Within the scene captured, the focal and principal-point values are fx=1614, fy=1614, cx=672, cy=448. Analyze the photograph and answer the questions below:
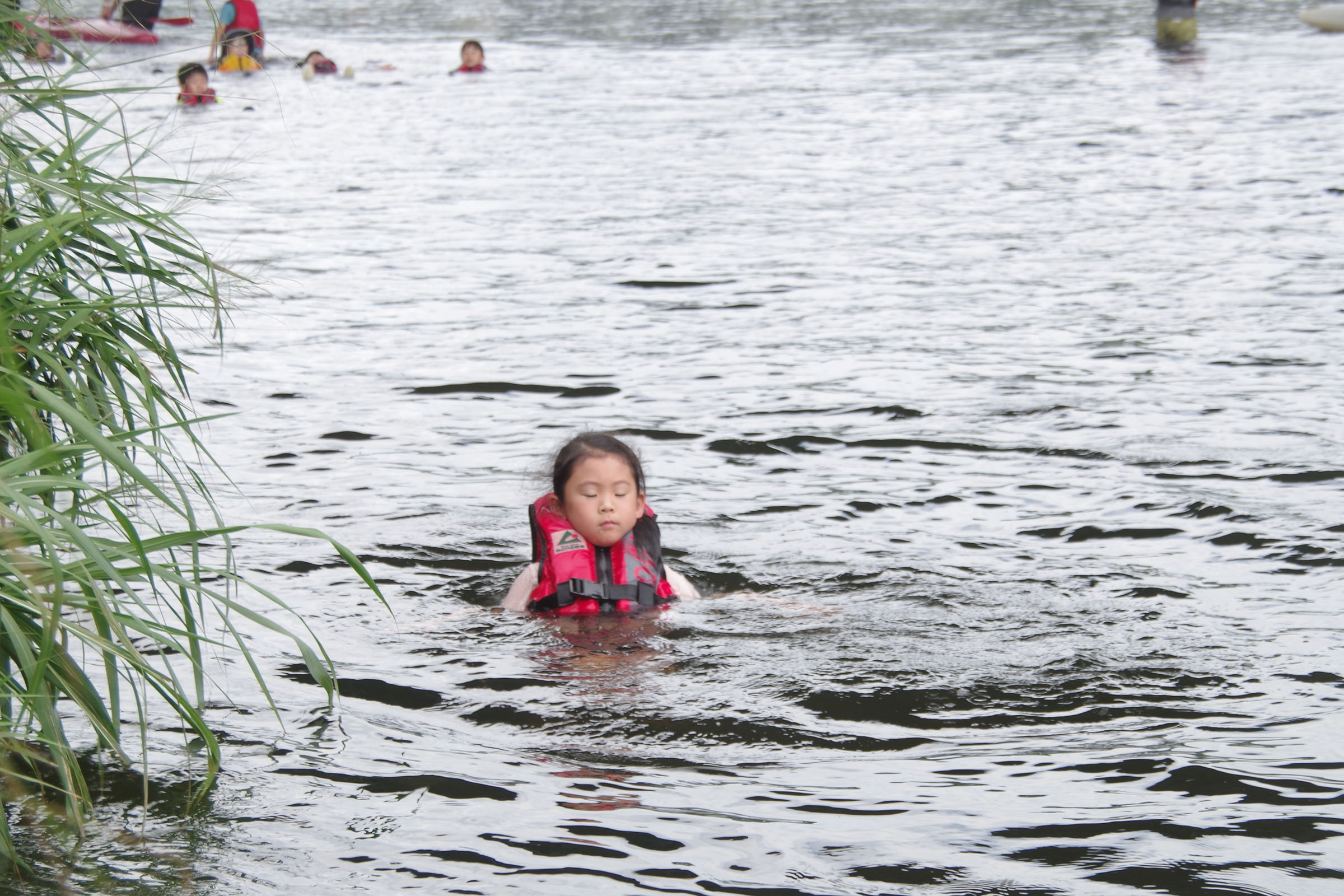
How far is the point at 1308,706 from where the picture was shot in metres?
4.49

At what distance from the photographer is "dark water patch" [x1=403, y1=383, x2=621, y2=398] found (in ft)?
27.3

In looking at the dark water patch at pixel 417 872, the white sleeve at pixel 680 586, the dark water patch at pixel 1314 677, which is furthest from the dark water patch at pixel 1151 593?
the dark water patch at pixel 417 872

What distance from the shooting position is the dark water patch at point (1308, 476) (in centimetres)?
654

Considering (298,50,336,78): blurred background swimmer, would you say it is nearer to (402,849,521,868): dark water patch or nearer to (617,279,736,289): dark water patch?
(617,279,736,289): dark water patch

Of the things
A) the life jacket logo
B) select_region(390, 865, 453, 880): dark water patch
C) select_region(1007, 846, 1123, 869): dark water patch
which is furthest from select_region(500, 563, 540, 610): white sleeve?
select_region(1007, 846, 1123, 869): dark water patch

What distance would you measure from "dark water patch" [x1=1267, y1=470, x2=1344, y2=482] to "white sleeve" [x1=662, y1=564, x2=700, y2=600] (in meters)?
2.52

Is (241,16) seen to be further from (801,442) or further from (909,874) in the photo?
(909,874)

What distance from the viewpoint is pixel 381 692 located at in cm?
477

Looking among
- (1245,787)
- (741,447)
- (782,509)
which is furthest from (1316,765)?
Result: (741,447)

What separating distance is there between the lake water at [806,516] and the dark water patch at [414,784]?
13mm

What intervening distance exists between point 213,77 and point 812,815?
77.2 feet

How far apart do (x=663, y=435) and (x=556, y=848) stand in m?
4.01

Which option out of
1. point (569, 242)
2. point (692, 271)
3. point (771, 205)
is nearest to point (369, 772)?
point (692, 271)

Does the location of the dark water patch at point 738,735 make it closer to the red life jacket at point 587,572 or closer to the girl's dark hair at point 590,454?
the red life jacket at point 587,572
